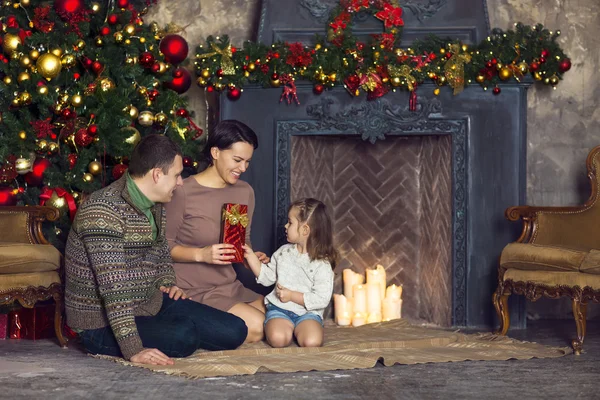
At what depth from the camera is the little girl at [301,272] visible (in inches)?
171

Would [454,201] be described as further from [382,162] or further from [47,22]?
[47,22]

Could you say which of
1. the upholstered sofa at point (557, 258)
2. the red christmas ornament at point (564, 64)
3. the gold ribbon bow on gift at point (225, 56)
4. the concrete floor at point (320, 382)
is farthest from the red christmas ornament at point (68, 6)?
the red christmas ornament at point (564, 64)

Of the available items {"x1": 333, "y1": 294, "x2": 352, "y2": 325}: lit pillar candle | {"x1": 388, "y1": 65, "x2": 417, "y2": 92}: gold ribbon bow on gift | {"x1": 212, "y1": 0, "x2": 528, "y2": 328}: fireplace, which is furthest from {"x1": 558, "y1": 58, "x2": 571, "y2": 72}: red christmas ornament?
{"x1": 333, "y1": 294, "x2": 352, "y2": 325}: lit pillar candle

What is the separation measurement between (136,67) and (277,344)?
194 centimetres

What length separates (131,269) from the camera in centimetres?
388

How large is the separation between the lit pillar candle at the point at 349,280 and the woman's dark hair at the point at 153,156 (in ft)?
6.65

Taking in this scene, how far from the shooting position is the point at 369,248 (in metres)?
5.81

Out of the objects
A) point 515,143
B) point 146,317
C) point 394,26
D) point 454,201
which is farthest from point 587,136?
point 146,317

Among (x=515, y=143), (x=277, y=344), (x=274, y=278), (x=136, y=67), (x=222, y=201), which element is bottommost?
(x=277, y=344)

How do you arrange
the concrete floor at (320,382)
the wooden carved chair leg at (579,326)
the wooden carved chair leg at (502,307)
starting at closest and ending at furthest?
the concrete floor at (320,382)
the wooden carved chair leg at (579,326)
the wooden carved chair leg at (502,307)

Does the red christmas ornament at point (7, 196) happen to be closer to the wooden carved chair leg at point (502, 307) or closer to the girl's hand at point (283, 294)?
the girl's hand at point (283, 294)

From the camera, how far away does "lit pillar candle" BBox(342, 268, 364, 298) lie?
558 centimetres

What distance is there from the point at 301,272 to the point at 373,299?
46.2 inches

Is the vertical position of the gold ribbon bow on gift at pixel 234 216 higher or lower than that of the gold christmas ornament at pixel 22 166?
lower
